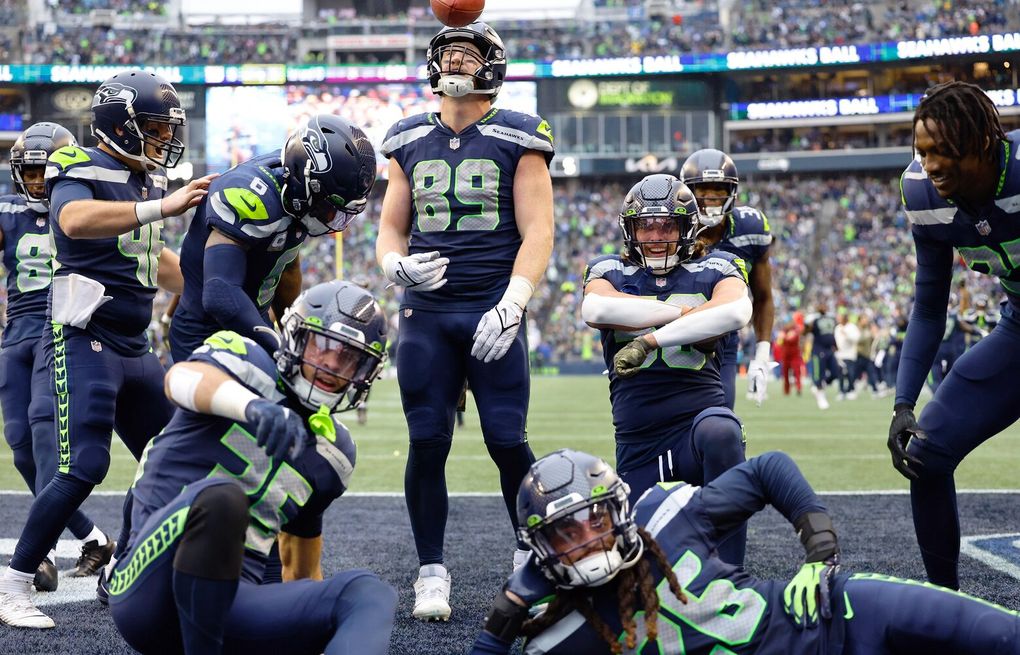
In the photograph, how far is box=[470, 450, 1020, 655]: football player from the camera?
2801 mm

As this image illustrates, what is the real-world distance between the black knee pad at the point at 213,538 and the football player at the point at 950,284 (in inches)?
90.2

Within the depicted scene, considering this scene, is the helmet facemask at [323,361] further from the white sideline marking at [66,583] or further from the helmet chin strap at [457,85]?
the white sideline marking at [66,583]

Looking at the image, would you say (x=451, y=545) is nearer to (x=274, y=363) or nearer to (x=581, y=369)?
(x=274, y=363)

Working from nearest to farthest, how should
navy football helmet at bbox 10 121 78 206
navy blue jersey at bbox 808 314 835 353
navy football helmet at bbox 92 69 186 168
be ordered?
navy football helmet at bbox 92 69 186 168
navy football helmet at bbox 10 121 78 206
navy blue jersey at bbox 808 314 835 353

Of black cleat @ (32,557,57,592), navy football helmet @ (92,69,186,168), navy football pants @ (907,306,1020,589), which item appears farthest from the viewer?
black cleat @ (32,557,57,592)

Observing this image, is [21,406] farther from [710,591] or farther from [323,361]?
[710,591]

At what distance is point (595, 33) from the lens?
43344mm

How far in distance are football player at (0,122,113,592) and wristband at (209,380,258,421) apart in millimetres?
2392

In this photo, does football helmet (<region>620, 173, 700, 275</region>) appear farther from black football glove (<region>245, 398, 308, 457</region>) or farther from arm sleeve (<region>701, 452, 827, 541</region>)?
black football glove (<region>245, 398, 308, 457</region>)

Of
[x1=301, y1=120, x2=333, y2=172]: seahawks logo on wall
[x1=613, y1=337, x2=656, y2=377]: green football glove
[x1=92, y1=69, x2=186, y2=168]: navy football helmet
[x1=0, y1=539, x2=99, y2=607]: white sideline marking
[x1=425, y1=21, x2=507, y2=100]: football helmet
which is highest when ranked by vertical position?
[x1=425, y1=21, x2=507, y2=100]: football helmet

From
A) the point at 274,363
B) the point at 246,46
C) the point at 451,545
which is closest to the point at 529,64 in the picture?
the point at 246,46

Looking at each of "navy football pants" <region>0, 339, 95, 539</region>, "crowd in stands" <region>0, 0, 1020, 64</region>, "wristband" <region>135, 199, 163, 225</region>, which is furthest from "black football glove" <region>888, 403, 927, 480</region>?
"crowd in stands" <region>0, 0, 1020, 64</region>

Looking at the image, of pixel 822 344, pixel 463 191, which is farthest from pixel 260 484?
pixel 822 344

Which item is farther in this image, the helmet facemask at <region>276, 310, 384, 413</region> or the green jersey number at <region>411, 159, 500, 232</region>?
the green jersey number at <region>411, 159, 500, 232</region>
